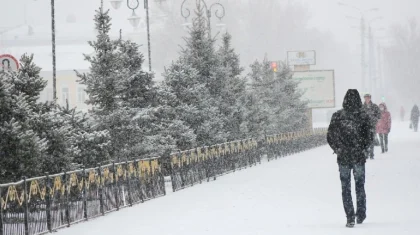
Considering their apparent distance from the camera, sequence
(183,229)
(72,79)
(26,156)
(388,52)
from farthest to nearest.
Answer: (388,52) < (72,79) < (26,156) < (183,229)

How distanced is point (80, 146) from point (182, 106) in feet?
24.5

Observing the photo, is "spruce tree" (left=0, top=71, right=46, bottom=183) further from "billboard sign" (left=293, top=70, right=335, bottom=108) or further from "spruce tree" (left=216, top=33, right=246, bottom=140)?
"billboard sign" (left=293, top=70, right=335, bottom=108)

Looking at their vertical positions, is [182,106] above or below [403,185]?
above

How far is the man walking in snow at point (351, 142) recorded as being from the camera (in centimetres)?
1370

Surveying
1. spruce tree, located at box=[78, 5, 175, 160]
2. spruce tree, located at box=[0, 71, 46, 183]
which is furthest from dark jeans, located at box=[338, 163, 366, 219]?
spruce tree, located at box=[78, 5, 175, 160]

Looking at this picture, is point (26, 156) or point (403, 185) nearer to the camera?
point (26, 156)

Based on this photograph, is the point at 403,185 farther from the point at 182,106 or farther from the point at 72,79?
the point at 72,79

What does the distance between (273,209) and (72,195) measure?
10.7 feet

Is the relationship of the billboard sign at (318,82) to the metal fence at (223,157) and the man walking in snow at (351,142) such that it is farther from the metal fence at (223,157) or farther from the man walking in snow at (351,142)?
the man walking in snow at (351,142)

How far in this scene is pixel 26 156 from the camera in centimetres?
1600

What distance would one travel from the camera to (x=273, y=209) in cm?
1630

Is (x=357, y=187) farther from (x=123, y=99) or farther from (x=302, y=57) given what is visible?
(x=302, y=57)

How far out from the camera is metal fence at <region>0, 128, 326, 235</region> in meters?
14.1

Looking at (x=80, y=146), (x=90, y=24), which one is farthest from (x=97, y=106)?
(x=90, y=24)
